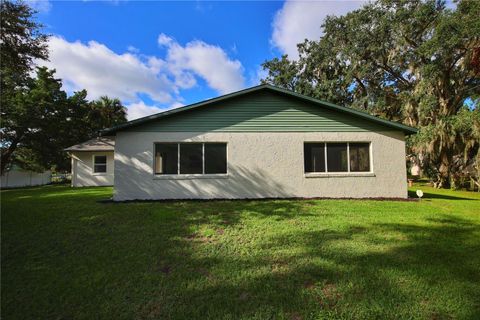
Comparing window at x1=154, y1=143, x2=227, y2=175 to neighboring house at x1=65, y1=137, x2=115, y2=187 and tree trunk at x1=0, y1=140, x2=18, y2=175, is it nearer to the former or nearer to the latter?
neighboring house at x1=65, y1=137, x2=115, y2=187

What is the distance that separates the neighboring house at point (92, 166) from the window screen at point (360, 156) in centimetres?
1533

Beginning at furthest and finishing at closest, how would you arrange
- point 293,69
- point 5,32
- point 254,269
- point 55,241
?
point 293,69 → point 5,32 → point 55,241 → point 254,269

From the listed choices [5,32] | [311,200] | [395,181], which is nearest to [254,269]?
[311,200]

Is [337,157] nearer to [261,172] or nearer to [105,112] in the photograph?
[261,172]

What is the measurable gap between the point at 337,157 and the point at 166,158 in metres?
6.94

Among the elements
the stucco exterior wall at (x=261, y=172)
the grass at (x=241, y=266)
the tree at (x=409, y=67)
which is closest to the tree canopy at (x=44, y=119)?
the stucco exterior wall at (x=261, y=172)

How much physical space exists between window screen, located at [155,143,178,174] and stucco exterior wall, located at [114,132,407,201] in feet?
0.83

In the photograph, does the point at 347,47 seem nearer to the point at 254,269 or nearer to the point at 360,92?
the point at 360,92

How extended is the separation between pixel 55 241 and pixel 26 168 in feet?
90.0

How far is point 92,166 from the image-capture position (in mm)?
18344

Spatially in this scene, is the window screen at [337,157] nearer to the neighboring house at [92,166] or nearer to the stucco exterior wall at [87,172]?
the neighboring house at [92,166]

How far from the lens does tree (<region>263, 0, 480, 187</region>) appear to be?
54.6ft

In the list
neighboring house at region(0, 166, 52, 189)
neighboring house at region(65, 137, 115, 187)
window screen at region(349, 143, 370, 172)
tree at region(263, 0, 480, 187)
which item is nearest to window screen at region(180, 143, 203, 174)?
window screen at region(349, 143, 370, 172)

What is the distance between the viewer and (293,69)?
2634 cm
